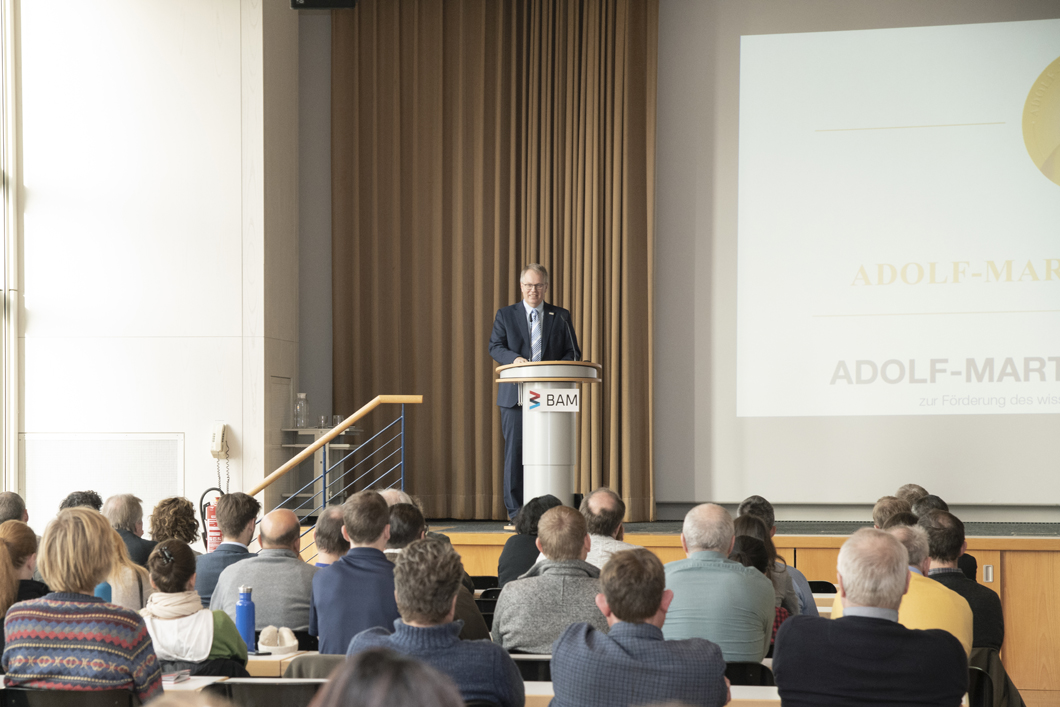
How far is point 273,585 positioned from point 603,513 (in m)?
1.21

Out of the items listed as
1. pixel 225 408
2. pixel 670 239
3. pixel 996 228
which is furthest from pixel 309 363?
pixel 996 228

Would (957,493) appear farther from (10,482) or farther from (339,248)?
(10,482)

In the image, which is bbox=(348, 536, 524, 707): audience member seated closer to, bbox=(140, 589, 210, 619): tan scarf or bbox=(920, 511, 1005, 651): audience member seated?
bbox=(140, 589, 210, 619): tan scarf

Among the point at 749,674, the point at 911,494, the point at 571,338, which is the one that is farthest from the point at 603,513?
the point at 571,338

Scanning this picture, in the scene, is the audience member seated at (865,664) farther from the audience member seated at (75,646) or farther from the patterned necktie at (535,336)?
the patterned necktie at (535,336)

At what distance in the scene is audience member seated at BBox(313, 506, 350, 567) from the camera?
3.35 meters

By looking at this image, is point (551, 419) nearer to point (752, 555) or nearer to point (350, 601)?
point (752, 555)

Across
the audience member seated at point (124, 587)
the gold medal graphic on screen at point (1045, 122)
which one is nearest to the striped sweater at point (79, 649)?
the audience member seated at point (124, 587)

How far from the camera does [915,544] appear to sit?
303cm

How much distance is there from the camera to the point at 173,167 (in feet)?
21.9

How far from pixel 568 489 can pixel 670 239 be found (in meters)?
2.77

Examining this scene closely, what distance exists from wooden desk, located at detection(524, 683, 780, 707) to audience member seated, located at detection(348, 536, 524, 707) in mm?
273

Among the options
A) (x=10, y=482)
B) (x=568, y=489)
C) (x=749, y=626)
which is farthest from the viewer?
(x=10, y=482)

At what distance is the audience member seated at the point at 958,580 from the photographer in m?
3.18
